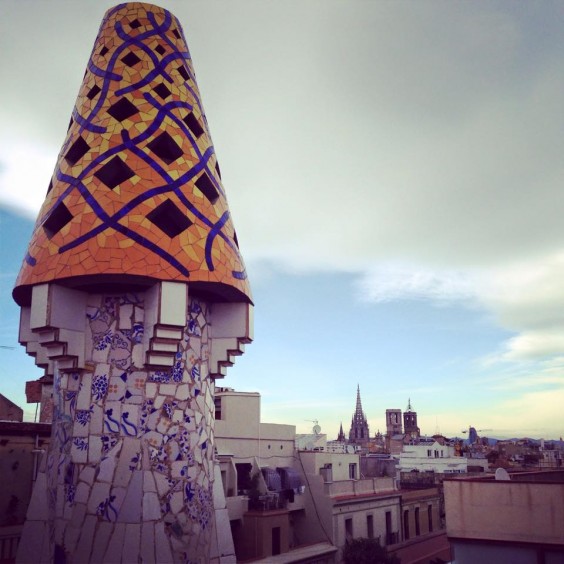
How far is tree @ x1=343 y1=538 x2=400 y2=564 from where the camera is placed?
24.2 metres

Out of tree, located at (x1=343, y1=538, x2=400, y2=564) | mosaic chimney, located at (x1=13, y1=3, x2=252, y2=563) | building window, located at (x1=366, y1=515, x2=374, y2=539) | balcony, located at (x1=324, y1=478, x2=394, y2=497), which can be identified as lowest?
tree, located at (x1=343, y1=538, x2=400, y2=564)

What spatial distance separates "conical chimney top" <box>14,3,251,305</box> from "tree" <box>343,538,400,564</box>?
56.6ft

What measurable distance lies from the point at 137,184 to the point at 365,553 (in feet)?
64.1

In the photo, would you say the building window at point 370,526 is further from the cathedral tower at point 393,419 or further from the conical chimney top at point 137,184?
the cathedral tower at point 393,419

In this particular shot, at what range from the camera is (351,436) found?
127062 millimetres

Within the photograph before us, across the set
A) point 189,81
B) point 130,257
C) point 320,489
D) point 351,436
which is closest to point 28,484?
point 130,257

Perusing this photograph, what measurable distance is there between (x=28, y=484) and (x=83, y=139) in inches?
369

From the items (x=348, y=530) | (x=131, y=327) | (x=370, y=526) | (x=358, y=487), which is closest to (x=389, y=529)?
(x=370, y=526)

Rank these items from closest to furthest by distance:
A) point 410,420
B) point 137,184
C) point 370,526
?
point 137,184
point 370,526
point 410,420

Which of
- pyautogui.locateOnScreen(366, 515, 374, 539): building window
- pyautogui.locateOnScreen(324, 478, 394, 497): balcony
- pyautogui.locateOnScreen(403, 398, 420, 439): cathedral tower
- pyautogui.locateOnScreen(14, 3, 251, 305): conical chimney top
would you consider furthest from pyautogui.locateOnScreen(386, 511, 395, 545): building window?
pyautogui.locateOnScreen(403, 398, 420, 439): cathedral tower

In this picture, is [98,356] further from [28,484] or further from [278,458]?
[278,458]

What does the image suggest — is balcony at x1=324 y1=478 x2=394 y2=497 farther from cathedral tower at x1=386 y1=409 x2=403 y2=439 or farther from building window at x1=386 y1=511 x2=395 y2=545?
cathedral tower at x1=386 y1=409 x2=403 y2=439

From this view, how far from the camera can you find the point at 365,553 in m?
24.5

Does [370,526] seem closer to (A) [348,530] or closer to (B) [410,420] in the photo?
(A) [348,530]
